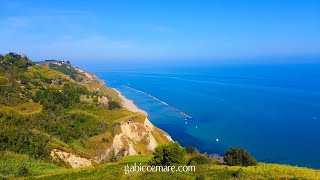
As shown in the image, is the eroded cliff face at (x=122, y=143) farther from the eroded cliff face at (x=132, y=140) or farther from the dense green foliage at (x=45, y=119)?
the dense green foliage at (x=45, y=119)

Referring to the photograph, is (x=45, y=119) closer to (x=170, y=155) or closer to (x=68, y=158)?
(x=68, y=158)

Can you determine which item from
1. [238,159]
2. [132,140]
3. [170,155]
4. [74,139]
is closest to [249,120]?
[132,140]

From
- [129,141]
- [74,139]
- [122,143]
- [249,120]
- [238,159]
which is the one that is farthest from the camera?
[249,120]

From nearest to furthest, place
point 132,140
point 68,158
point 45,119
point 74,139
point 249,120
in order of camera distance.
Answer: point 68,158
point 74,139
point 45,119
point 132,140
point 249,120

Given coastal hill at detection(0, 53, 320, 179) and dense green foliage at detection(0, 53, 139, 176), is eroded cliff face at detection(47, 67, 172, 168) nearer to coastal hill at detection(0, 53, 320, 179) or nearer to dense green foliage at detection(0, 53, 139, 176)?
coastal hill at detection(0, 53, 320, 179)

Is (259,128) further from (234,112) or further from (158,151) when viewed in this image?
(158,151)
